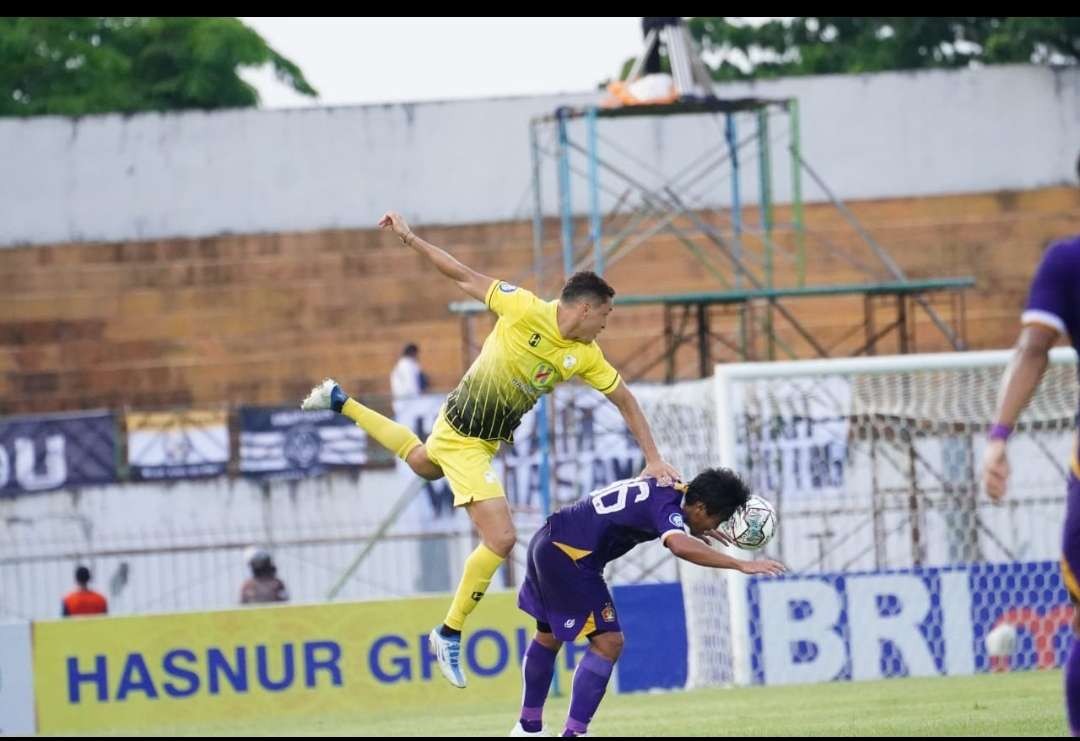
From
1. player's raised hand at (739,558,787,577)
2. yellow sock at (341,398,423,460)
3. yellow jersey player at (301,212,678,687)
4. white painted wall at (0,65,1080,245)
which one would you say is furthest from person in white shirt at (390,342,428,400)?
player's raised hand at (739,558,787,577)

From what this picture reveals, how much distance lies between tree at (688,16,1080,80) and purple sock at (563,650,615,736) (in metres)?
27.9

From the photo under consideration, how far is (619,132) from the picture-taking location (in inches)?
1271

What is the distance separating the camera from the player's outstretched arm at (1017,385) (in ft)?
25.6

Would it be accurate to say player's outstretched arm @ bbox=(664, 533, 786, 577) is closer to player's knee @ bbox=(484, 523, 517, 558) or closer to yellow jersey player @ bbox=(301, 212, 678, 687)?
yellow jersey player @ bbox=(301, 212, 678, 687)

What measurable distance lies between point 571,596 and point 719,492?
105 centimetres

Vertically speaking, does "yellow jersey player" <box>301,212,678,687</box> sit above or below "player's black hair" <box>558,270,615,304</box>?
below

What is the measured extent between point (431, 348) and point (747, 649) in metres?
13.3

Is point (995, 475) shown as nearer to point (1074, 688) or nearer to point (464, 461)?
point (1074, 688)

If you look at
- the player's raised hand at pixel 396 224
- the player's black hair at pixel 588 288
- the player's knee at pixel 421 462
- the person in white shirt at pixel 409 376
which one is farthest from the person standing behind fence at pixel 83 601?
the player's black hair at pixel 588 288

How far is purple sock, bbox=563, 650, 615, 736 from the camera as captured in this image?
11.2m

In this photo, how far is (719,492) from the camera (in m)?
10.9

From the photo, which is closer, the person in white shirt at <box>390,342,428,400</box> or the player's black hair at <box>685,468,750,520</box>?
the player's black hair at <box>685,468,750,520</box>

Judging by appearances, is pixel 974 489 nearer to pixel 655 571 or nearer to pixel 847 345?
pixel 655 571
